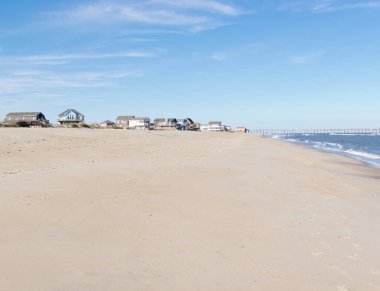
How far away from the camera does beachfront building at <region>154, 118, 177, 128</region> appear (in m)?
144

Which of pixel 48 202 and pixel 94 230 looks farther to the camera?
pixel 48 202

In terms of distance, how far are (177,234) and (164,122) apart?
140m

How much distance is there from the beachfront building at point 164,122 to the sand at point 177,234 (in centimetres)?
13052

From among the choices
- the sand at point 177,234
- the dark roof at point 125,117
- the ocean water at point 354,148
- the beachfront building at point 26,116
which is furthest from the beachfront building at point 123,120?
the sand at point 177,234

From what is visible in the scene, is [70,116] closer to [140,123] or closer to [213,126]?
[140,123]

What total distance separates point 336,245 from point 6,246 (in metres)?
5.60

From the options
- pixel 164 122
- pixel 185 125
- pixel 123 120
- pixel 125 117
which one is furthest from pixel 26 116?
pixel 185 125

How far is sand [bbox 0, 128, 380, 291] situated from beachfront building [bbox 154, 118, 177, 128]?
131 m

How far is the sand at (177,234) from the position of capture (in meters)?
5.41

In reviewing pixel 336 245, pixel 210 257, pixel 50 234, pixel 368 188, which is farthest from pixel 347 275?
pixel 368 188

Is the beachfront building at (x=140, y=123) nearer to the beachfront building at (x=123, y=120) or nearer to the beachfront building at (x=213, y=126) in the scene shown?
the beachfront building at (x=123, y=120)

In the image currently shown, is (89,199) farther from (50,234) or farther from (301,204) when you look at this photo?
(301,204)

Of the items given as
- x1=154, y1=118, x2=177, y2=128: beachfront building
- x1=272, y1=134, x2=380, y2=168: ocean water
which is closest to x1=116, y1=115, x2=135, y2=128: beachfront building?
x1=154, y1=118, x2=177, y2=128: beachfront building

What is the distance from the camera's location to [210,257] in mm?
6316
